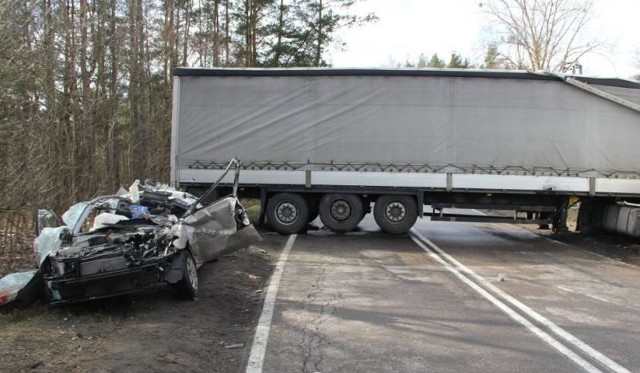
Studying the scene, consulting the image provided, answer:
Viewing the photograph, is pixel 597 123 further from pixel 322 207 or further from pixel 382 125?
pixel 322 207

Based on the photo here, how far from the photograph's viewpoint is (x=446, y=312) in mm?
7266

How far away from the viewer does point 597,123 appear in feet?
45.8

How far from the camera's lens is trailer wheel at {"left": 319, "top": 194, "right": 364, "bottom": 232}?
577 inches

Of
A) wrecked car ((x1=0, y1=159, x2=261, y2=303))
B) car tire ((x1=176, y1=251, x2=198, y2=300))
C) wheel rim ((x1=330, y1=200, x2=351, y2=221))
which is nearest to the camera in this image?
wrecked car ((x1=0, y1=159, x2=261, y2=303))

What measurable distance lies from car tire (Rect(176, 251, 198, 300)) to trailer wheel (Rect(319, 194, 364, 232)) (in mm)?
7520

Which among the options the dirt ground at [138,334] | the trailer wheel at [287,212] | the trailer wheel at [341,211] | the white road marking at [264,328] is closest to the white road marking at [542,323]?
the white road marking at [264,328]

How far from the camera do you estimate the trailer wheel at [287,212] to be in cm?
1479

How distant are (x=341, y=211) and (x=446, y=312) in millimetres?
7678

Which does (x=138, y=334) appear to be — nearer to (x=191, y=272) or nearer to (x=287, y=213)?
(x=191, y=272)

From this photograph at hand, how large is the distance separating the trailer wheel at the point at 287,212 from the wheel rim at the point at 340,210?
0.68 metres

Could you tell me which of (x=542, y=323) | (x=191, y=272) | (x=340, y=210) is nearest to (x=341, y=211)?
(x=340, y=210)

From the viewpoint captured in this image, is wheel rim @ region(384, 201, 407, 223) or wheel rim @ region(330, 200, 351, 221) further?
wheel rim @ region(330, 200, 351, 221)

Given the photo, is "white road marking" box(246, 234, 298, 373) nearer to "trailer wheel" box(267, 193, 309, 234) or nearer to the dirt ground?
the dirt ground

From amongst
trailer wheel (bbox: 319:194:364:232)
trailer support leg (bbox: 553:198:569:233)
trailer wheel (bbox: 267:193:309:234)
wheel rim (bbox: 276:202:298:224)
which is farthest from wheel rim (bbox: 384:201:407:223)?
trailer support leg (bbox: 553:198:569:233)
